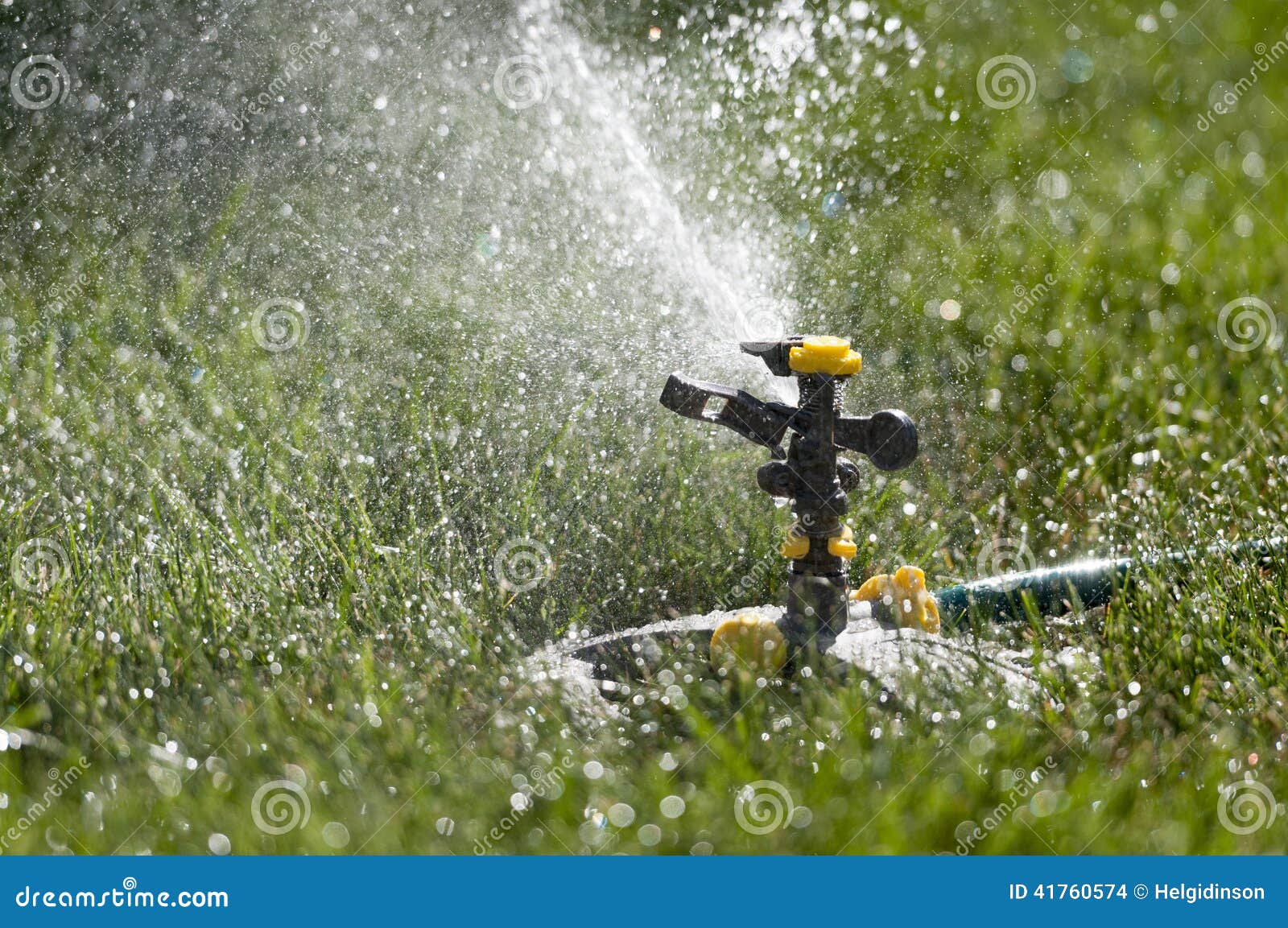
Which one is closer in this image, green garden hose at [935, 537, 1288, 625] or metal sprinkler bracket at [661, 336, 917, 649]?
metal sprinkler bracket at [661, 336, 917, 649]

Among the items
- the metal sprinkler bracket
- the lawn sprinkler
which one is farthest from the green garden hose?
the metal sprinkler bracket

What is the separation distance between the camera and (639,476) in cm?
312

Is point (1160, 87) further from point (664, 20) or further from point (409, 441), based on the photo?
point (409, 441)

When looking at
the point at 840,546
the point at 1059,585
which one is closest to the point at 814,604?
the point at 840,546

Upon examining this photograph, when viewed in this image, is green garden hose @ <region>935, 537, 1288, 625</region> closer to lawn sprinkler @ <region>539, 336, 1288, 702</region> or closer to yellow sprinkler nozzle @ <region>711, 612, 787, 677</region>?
lawn sprinkler @ <region>539, 336, 1288, 702</region>

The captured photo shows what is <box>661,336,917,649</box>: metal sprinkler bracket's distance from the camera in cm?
230

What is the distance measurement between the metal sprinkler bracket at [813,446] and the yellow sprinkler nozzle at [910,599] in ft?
0.58

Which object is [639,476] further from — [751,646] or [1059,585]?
[1059,585]

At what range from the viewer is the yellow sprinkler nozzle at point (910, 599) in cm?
259

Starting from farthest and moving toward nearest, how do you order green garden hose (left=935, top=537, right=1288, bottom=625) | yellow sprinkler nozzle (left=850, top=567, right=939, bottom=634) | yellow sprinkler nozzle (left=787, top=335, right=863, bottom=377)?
1. green garden hose (left=935, top=537, right=1288, bottom=625)
2. yellow sprinkler nozzle (left=850, top=567, right=939, bottom=634)
3. yellow sprinkler nozzle (left=787, top=335, right=863, bottom=377)

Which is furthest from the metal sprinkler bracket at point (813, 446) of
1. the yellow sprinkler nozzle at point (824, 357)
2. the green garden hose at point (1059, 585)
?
the green garden hose at point (1059, 585)

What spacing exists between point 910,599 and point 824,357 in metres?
0.61

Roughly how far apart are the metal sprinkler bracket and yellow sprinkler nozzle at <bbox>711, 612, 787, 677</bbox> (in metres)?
0.05

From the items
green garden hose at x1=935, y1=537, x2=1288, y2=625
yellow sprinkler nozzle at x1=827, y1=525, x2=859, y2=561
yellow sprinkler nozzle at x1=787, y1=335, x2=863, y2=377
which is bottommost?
green garden hose at x1=935, y1=537, x2=1288, y2=625
